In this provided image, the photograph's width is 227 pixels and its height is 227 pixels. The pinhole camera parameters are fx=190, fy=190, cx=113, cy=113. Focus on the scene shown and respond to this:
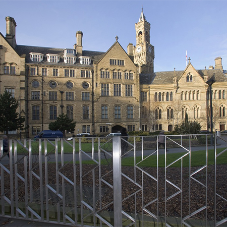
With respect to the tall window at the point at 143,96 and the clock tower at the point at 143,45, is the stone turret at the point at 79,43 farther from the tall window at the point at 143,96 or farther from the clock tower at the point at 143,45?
the clock tower at the point at 143,45

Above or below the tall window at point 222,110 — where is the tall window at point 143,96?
above

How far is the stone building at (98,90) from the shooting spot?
114 ft

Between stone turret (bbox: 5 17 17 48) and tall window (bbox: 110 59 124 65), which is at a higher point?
stone turret (bbox: 5 17 17 48)

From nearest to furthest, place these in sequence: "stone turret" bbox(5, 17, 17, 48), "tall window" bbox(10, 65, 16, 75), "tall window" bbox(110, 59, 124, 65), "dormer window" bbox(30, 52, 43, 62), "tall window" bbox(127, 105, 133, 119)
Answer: "tall window" bbox(10, 65, 16, 75)
"stone turret" bbox(5, 17, 17, 48)
"dormer window" bbox(30, 52, 43, 62)
"tall window" bbox(110, 59, 124, 65)
"tall window" bbox(127, 105, 133, 119)

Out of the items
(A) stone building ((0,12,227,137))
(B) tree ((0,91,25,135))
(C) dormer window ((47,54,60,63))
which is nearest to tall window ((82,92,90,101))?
(A) stone building ((0,12,227,137))

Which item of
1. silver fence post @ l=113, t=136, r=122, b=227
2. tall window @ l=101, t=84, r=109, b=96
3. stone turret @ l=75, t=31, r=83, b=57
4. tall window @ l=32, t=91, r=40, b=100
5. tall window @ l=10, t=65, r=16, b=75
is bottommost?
silver fence post @ l=113, t=136, r=122, b=227

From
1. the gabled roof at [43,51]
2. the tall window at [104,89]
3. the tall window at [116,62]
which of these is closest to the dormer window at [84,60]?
the gabled roof at [43,51]

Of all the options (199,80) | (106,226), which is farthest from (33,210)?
(199,80)

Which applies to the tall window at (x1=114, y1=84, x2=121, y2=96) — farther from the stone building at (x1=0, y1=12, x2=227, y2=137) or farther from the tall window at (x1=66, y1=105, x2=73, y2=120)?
the tall window at (x1=66, y1=105, x2=73, y2=120)

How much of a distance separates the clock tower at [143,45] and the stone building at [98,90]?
23332 mm

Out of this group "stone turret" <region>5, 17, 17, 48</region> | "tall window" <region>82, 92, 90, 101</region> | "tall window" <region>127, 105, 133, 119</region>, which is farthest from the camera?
"tall window" <region>127, 105, 133, 119</region>

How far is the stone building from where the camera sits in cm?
3488

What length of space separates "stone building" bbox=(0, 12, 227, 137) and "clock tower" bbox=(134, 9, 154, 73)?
76.5 feet

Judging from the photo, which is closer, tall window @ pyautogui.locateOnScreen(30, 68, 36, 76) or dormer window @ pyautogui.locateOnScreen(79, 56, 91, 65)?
tall window @ pyautogui.locateOnScreen(30, 68, 36, 76)
